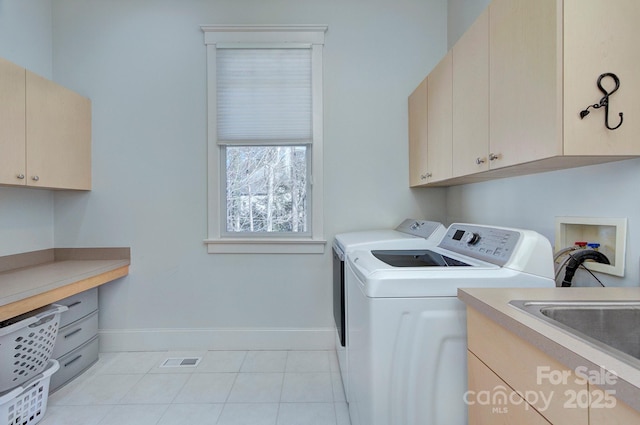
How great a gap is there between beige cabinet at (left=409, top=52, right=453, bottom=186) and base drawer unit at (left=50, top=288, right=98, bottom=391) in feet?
8.22

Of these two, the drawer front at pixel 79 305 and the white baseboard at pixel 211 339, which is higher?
the drawer front at pixel 79 305

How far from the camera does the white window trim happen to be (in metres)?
2.42

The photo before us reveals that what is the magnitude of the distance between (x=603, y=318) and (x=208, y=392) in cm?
196

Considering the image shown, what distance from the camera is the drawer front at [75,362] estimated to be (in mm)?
1953

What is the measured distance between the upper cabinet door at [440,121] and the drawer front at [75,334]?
2.55 meters

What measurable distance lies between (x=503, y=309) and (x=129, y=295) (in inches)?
102

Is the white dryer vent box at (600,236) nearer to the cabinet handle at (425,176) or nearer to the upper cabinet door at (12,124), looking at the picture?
the cabinet handle at (425,176)


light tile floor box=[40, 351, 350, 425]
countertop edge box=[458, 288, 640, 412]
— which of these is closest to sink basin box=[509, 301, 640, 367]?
countertop edge box=[458, 288, 640, 412]

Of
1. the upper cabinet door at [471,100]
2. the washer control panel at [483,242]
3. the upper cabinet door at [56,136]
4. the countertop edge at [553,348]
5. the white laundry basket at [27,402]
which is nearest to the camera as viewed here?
the countertop edge at [553,348]

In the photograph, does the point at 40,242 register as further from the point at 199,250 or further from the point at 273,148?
the point at 273,148

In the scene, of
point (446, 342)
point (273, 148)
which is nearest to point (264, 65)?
point (273, 148)

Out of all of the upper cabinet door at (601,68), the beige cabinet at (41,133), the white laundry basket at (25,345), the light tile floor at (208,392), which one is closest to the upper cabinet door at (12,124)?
the beige cabinet at (41,133)

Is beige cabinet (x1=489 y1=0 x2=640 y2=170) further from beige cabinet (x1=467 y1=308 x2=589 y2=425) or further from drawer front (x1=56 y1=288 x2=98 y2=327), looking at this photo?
drawer front (x1=56 y1=288 x2=98 y2=327)

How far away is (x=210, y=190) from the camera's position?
2.45m
